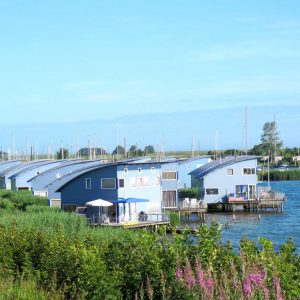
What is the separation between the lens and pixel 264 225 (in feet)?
179

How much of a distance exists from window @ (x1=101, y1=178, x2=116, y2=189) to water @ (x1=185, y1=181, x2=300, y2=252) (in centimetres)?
711

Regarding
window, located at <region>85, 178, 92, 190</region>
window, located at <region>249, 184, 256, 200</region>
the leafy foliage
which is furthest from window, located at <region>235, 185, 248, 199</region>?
window, located at <region>85, 178, 92, 190</region>

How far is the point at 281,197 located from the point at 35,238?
5471cm

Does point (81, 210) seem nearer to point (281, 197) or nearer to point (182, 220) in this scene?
point (182, 220)

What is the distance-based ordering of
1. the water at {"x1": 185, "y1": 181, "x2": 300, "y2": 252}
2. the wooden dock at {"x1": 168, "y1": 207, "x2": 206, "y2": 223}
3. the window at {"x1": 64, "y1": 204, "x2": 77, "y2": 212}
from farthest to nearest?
1. the wooden dock at {"x1": 168, "y1": 207, "x2": 206, "y2": 223}
2. the window at {"x1": 64, "y1": 204, "x2": 77, "y2": 212}
3. the water at {"x1": 185, "y1": 181, "x2": 300, "y2": 252}

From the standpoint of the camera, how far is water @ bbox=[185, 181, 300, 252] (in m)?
45.0

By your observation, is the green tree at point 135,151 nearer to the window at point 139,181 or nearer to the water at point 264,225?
the water at point 264,225

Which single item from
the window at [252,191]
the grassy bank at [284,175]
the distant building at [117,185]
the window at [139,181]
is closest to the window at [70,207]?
the distant building at [117,185]

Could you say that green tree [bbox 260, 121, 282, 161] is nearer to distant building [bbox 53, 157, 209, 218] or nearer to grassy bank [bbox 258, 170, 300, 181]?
grassy bank [bbox 258, 170, 300, 181]

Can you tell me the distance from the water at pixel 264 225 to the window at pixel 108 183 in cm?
711

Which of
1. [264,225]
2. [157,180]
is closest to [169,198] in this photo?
[157,180]

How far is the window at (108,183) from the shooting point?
53.4 meters

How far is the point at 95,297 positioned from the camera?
1040 centimetres

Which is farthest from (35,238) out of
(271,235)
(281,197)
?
(281,197)
